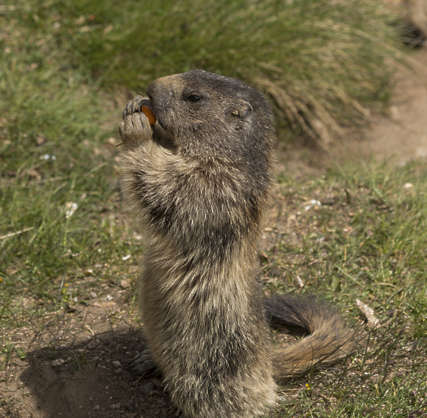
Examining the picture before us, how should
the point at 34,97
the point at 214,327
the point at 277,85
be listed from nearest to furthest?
the point at 214,327
the point at 34,97
the point at 277,85

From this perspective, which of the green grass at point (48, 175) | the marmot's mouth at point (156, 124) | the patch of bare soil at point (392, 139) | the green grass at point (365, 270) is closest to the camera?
the marmot's mouth at point (156, 124)

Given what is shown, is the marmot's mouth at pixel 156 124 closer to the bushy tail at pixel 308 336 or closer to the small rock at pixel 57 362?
the bushy tail at pixel 308 336

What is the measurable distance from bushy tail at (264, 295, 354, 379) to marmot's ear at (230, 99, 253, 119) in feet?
4.09

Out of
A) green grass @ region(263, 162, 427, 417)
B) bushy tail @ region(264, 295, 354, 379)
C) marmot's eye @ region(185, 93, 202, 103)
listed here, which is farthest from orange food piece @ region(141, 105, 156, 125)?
green grass @ region(263, 162, 427, 417)

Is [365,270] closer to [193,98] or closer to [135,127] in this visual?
[193,98]

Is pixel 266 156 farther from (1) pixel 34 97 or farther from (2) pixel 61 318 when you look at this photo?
(1) pixel 34 97

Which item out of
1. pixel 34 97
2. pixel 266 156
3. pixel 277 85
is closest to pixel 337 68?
pixel 277 85

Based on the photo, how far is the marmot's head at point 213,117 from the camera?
2840 millimetres

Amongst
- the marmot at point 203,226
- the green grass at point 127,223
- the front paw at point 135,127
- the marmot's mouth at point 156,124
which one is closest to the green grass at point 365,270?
the green grass at point 127,223

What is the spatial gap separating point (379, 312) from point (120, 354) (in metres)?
1.68

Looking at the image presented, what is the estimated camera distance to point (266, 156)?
9.55ft

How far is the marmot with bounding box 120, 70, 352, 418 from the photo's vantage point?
280 cm

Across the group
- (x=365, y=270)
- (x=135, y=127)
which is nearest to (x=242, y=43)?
(x=365, y=270)

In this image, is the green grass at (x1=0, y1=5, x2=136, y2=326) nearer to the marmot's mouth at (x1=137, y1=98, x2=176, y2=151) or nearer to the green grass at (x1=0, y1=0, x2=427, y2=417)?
the green grass at (x1=0, y1=0, x2=427, y2=417)
